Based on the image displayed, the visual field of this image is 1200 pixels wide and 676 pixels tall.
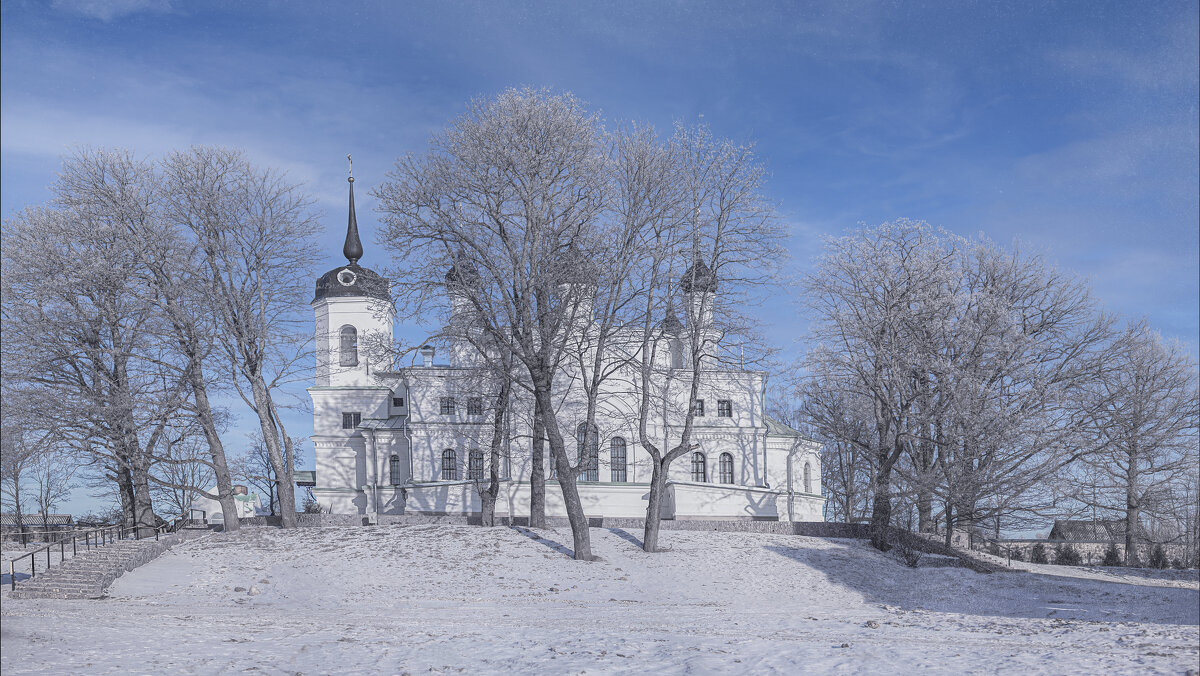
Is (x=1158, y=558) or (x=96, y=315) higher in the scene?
(x=96, y=315)

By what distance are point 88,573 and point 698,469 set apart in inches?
1052

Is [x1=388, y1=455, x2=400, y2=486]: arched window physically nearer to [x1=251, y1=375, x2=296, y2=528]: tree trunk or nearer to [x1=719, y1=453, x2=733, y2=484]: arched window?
[x1=251, y1=375, x2=296, y2=528]: tree trunk

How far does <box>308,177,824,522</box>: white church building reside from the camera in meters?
39.9

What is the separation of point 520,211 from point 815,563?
12.2m

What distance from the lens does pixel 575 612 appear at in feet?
58.3

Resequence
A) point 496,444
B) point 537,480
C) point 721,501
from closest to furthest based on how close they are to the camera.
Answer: point 496,444, point 537,480, point 721,501

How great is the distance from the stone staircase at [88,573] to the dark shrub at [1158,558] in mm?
30685

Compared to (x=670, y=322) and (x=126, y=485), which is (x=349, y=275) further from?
(x=670, y=322)

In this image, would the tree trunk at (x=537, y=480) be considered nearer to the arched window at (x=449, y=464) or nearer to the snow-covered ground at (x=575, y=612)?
the snow-covered ground at (x=575, y=612)

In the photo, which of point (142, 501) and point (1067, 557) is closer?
point (142, 501)

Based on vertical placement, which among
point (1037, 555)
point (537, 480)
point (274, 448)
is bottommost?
point (1037, 555)

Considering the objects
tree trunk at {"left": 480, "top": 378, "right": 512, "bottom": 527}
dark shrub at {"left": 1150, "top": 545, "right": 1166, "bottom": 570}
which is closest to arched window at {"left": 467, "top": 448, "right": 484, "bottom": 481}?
tree trunk at {"left": 480, "top": 378, "right": 512, "bottom": 527}

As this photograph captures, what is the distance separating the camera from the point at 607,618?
16688mm

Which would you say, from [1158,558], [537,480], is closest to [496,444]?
[537,480]
